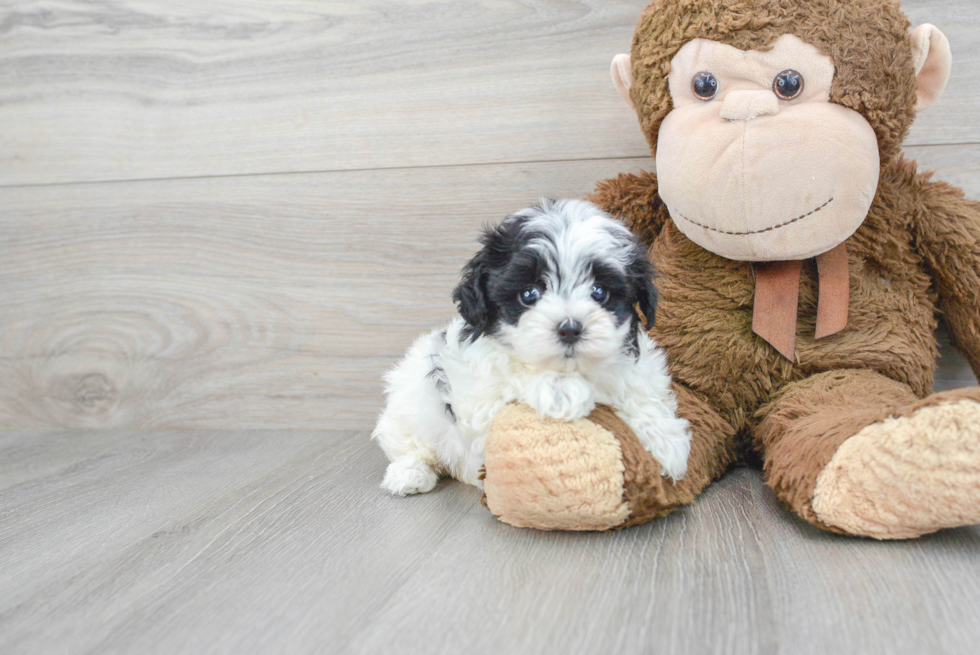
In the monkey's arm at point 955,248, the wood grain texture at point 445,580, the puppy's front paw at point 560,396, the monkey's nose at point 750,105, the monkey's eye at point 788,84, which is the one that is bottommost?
the wood grain texture at point 445,580

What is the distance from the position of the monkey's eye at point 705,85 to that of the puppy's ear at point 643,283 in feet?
0.99

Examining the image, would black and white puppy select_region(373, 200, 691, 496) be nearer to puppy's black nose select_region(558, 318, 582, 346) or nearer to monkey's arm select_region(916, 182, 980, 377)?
puppy's black nose select_region(558, 318, 582, 346)

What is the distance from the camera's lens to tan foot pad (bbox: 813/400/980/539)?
925 millimetres

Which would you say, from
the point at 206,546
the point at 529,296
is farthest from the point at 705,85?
the point at 206,546

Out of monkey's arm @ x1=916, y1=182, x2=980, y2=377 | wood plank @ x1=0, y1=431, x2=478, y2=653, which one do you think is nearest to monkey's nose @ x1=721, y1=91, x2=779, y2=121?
monkey's arm @ x1=916, y1=182, x2=980, y2=377

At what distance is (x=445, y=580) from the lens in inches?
38.7

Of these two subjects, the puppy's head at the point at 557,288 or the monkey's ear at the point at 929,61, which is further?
the monkey's ear at the point at 929,61

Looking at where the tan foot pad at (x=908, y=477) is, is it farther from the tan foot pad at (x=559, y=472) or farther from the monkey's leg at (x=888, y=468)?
the tan foot pad at (x=559, y=472)

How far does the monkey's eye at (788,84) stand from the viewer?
1.19 m

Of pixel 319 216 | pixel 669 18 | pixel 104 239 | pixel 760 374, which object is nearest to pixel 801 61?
pixel 669 18

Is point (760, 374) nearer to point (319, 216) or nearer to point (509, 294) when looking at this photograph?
point (509, 294)

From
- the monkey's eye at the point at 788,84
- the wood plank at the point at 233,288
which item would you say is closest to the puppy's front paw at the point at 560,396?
the monkey's eye at the point at 788,84

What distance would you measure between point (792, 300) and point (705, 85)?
0.41 meters

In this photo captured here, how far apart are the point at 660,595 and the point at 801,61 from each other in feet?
2.84
